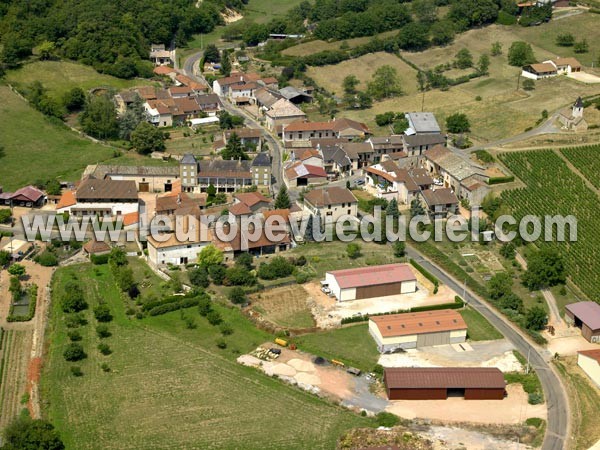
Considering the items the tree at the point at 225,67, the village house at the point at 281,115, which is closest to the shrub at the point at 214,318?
the village house at the point at 281,115

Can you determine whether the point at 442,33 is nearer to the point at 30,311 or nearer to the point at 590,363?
the point at 590,363

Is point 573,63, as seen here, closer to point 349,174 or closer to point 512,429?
point 349,174

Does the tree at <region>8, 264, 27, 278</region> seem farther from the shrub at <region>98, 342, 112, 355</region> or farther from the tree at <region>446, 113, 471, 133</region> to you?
the tree at <region>446, 113, 471, 133</region>

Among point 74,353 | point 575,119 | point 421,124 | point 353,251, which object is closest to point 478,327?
point 353,251

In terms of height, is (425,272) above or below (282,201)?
below

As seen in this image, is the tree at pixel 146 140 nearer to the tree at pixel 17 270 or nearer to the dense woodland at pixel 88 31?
the dense woodland at pixel 88 31

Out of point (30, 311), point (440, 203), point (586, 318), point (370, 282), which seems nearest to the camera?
point (586, 318)

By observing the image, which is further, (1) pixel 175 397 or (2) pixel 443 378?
(2) pixel 443 378
